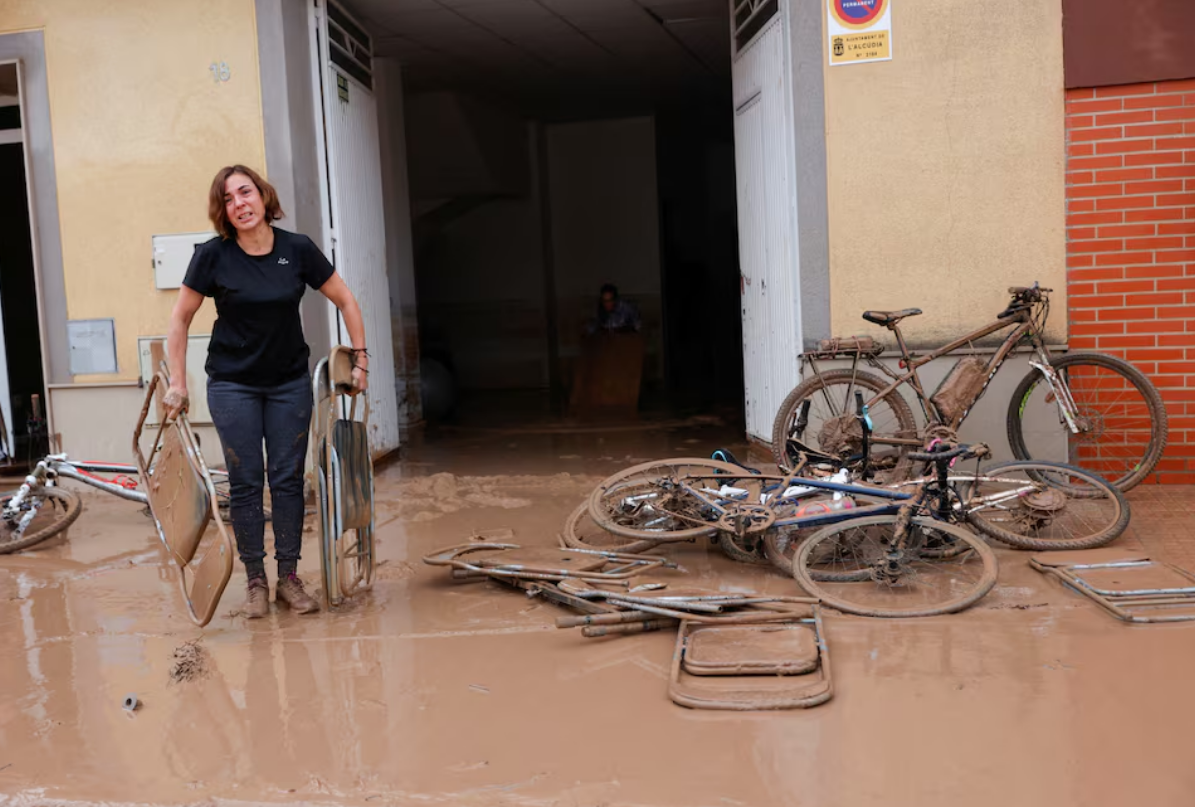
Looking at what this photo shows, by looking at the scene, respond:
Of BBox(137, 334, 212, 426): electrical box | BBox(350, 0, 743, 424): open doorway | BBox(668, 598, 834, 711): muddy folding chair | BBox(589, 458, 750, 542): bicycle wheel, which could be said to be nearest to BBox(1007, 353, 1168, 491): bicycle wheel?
BBox(589, 458, 750, 542): bicycle wheel

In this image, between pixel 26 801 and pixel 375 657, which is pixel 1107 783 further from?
pixel 26 801

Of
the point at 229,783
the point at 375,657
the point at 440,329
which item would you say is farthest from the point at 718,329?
the point at 229,783

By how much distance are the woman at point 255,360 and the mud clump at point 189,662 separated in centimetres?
35

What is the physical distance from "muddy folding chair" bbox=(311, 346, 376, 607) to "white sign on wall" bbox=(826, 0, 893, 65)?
345 cm

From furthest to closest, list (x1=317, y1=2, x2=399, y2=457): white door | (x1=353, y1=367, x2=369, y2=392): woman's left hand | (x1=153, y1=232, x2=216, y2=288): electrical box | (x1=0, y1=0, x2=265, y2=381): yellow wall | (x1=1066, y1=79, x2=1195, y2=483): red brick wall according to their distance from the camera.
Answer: (x1=317, y1=2, x2=399, y2=457): white door
(x1=153, y1=232, x2=216, y2=288): electrical box
(x1=0, y1=0, x2=265, y2=381): yellow wall
(x1=1066, y1=79, x2=1195, y2=483): red brick wall
(x1=353, y1=367, x2=369, y2=392): woman's left hand

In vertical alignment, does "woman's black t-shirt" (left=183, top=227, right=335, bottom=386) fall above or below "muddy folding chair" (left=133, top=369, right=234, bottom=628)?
above

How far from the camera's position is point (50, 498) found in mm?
6113

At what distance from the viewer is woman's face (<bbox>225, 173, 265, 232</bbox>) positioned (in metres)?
4.27

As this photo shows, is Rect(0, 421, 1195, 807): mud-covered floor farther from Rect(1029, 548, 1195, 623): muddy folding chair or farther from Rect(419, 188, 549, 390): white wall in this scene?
Rect(419, 188, 549, 390): white wall

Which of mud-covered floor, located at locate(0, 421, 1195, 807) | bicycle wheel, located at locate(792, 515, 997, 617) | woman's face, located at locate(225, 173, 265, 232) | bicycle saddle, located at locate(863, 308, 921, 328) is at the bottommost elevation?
mud-covered floor, located at locate(0, 421, 1195, 807)

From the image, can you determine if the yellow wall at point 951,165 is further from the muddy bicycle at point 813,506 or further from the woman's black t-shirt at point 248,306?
the woman's black t-shirt at point 248,306

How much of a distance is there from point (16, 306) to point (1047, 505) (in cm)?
789

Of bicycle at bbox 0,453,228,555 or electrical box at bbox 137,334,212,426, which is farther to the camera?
electrical box at bbox 137,334,212,426

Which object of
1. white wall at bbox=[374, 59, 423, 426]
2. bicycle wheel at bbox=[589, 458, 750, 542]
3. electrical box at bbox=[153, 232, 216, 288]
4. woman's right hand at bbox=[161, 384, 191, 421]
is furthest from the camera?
white wall at bbox=[374, 59, 423, 426]
